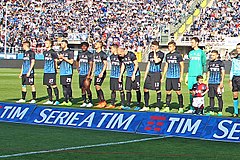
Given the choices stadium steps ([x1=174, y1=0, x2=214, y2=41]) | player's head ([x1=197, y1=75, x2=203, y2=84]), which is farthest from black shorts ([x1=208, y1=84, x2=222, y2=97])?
stadium steps ([x1=174, y1=0, x2=214, y2=41])

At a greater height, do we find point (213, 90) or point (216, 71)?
point (216, 71)

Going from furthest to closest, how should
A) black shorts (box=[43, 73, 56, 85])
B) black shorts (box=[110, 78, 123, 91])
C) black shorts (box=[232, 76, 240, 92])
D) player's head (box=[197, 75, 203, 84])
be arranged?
black shorts (box=[43, 73, 56, 85]), black shorts (box=[110, 78, 123, 91]), player's head (box=[197, 75, 203, 84]), black shorts (box=[232, 76, 240, 92])

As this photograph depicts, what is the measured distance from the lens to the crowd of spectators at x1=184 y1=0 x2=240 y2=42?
2004 inches

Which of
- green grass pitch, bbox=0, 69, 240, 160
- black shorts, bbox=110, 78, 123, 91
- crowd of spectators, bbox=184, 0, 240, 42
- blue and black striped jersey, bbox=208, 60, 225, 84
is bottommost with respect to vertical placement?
green grass pitch, bbox=0, 69, 240, 160

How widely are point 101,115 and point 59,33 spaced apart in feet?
138

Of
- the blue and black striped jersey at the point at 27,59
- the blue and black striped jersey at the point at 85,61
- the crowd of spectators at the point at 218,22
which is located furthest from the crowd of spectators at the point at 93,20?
the blue and black striped jersey at the point at 85,61

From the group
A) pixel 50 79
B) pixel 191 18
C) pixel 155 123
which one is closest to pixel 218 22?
pixel 191 18

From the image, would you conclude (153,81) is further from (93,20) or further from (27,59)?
(93,20)

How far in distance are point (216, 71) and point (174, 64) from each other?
1.33m

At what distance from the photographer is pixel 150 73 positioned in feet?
59.2

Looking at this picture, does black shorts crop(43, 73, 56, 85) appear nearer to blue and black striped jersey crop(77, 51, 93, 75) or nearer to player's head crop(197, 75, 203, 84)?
blue and black striped jersey crop(77, 51, 93, 75)

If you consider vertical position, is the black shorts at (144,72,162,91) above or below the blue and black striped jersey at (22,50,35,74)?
below

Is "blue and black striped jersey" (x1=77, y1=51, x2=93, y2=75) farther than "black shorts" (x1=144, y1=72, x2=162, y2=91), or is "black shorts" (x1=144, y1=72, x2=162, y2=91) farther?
"blue and black striped jersey" (x1=77, y1=51, x2=93, y2=75)

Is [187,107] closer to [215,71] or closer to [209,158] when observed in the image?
[215,71]
